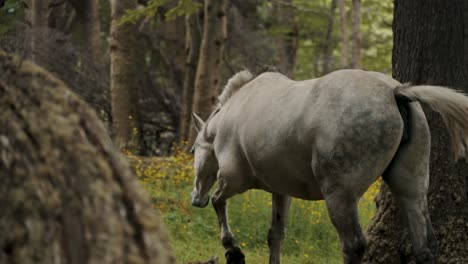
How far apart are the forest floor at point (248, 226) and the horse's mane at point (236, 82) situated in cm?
170

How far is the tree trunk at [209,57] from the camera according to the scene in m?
14.2

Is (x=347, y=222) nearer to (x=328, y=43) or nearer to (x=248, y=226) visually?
(x=248, y=226)

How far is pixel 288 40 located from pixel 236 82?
1724 cm

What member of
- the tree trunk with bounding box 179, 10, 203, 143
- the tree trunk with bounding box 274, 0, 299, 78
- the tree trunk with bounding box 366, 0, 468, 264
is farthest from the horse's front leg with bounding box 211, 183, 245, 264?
the tree trunk with bounding box 274, 0, 299, 78

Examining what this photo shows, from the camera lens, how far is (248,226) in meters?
9.66

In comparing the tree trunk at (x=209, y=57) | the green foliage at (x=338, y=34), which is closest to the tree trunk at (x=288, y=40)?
the green foliage at (x=338, y=34)

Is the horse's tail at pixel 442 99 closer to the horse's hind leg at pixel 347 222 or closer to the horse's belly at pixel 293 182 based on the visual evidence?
the horse's hind leg at pixel 347 222

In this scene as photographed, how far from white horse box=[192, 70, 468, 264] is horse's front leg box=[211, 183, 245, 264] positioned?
1.33 m

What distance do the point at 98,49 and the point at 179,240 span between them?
9.48m

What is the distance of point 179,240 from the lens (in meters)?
8.74

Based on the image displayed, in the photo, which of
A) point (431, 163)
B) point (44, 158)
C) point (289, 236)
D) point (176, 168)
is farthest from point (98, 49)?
point (44, 158)

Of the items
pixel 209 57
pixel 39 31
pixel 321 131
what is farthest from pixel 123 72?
pixel 321 131

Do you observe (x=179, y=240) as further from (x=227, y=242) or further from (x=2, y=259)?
(x=2, y=259)

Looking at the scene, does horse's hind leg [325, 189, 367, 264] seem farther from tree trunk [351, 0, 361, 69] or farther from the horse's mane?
tree trunk [351, 0, 361, 69]
